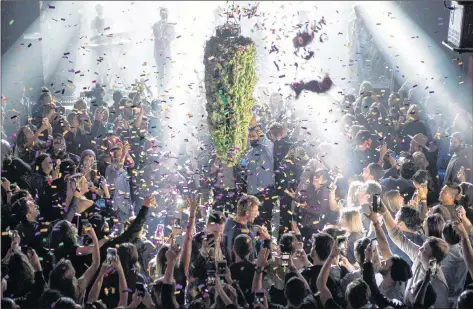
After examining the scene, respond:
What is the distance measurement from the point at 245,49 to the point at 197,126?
2.82 meters

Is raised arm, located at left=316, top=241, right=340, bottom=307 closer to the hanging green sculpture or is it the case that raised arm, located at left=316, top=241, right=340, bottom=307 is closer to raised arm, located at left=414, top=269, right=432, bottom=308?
raised arm, located at left=414, top=269, right=432, bottom=308

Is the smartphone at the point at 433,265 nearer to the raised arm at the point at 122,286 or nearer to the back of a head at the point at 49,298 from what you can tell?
the raised arm at the point at 122,286

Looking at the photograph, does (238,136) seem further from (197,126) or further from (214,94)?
(197,126)

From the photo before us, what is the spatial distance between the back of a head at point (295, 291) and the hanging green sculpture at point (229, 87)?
2.71 m

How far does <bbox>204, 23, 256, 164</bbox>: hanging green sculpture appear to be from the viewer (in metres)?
6.39

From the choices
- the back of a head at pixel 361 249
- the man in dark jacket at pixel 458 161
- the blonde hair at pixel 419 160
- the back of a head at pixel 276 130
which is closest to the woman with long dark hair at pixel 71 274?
the back of a head at pixel 361 249

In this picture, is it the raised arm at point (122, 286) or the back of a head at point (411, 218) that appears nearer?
the raised arm at point (122, 286)

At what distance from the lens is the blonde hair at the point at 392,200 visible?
5404mm

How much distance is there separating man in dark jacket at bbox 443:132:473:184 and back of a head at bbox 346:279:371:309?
2732mm

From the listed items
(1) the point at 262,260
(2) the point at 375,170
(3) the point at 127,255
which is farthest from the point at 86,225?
(2) the point at 375,170

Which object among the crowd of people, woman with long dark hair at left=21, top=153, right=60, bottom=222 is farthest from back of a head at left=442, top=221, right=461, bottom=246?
woman with long dark hair at left=21, top=153, right=60, bottom=222

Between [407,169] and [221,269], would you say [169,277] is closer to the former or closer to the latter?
[221,269]

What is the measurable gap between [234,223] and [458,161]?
2.78 metres

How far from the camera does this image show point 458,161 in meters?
6.69
